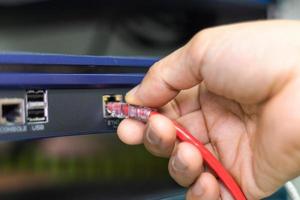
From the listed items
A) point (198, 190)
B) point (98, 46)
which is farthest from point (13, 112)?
point (98, 46)

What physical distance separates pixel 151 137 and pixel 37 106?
0.13 meters

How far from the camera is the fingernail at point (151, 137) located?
50 cm

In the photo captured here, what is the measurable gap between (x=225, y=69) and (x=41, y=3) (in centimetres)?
44

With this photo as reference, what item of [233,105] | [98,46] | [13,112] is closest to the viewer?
[13,112]

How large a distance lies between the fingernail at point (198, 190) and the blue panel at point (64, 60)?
0.18 meters

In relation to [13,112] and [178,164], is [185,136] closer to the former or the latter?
[178,164]

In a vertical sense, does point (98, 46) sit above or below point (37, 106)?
above

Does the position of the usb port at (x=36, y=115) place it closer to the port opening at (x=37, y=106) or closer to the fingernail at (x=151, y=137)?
the port opening at (x=37, y=106)

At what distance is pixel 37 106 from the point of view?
0.49 meters

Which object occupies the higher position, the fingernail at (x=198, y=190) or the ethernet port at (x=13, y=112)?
the ethernet port at (x=13, y=112)

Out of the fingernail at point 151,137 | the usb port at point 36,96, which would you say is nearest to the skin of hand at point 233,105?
the fingernail at point 151,137

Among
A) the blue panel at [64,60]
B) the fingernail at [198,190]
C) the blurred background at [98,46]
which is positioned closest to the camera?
the blue panel at [64,60]

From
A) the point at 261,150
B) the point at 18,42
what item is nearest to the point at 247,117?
the point at 261,150

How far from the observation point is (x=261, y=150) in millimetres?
518
